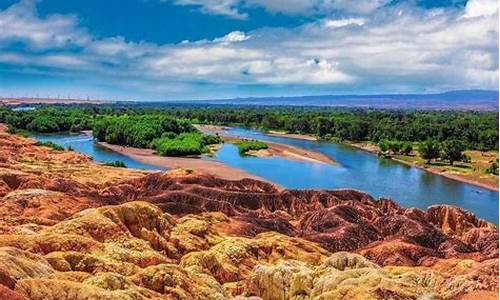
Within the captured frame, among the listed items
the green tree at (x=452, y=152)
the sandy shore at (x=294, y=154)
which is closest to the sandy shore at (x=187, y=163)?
the sandy shore at (x=294, y=154)

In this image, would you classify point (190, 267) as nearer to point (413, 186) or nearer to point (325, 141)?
point (413, 186)

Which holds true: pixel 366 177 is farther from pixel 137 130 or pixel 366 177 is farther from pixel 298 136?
pixel 298 136

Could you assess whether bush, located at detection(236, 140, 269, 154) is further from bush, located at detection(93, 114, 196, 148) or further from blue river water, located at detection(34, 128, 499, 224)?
bush, located at detection(93, 114, 196, 148)

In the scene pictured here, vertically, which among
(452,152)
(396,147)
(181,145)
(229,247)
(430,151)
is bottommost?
(396,147)

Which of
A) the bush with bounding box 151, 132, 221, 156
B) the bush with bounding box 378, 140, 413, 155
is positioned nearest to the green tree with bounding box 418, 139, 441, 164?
the bush with bounding box 378, 140, 413, 155

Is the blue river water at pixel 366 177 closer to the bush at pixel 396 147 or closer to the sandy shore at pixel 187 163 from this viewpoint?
the sandy shore at pixel 187 163

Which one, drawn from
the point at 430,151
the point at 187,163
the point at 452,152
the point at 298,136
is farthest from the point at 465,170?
the point at 298,136
